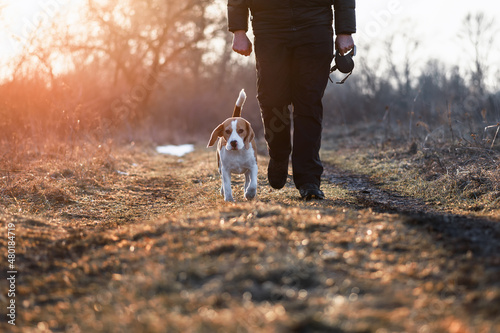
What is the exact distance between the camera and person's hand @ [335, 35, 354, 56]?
464cm

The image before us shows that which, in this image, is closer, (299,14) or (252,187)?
(299,14)

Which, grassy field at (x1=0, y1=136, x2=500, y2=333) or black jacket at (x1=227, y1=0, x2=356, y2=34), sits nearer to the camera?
grassy field at (x1=0, y1=136, x2=500, y2=333)

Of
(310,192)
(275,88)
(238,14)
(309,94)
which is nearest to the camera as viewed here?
(310,192)

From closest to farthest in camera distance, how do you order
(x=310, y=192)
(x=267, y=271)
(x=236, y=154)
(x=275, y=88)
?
(x=267, y=271)
(x=310, y=192)
(x=275, y=88)
(x=236, y=154)

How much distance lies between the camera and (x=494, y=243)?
2.44 m

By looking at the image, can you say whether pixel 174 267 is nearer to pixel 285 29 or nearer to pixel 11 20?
pixel 285 29

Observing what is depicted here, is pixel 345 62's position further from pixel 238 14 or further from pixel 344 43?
pixel 238 14

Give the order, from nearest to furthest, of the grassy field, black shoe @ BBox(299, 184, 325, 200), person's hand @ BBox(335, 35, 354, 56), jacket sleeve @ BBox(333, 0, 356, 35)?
the grassy field
black shoe @ BBox(299, 184, 325, 200)
jacket sleeve @ BBox(333, 0, 356, 35)
person's hand @ BBox(335, 35, 354, 56)

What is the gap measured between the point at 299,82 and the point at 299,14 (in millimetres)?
608

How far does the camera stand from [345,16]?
4508mm

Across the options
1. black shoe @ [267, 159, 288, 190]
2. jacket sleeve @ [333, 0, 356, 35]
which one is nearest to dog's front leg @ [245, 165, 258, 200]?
black shoe @ [267, 159, 288, 190]

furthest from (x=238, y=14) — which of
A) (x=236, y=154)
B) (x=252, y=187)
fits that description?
(x=252, y=187)

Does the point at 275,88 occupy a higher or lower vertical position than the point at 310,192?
higher

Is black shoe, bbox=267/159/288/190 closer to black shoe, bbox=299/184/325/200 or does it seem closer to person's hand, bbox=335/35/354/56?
black shoe, bbox=299/184/325/200
